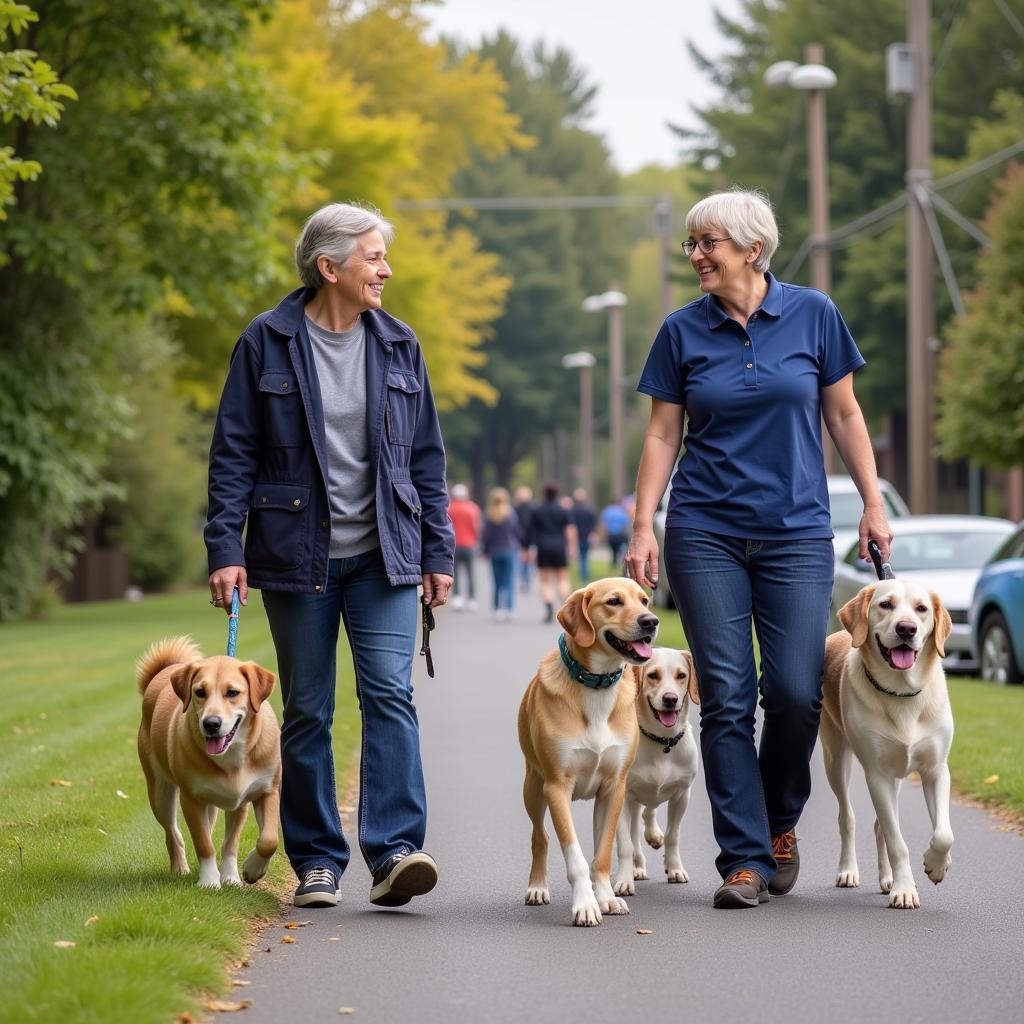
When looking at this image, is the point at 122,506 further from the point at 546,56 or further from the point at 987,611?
the point at 546,56

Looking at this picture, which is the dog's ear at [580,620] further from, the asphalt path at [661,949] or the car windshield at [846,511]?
the car windshield at [846,511]

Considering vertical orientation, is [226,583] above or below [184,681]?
above

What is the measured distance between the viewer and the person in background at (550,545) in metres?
25.5

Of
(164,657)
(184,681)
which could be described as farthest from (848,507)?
(184,681)

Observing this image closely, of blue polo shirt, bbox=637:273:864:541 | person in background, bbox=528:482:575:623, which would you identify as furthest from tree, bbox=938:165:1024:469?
blue polo shirt, bbox=637:273:864:541

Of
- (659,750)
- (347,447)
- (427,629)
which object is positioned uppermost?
(347,447)

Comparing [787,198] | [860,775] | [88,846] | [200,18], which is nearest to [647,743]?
[88,846]

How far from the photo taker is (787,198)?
1892 inches

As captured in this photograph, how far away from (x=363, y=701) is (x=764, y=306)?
1.90 meters

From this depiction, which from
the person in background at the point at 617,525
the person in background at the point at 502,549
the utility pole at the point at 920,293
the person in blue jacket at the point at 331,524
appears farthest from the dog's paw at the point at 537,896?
the person in background at the point at 617,525

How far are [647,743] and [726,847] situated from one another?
1.72ft

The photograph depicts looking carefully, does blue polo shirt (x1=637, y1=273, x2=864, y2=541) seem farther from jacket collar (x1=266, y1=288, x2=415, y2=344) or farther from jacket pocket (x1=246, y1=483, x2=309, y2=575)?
jacket pocket (x1=246, y1=483, x2=309, y2=575)

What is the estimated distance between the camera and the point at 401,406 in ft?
22.0

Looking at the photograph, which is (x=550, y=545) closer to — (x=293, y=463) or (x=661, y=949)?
(x=293, y=463)
